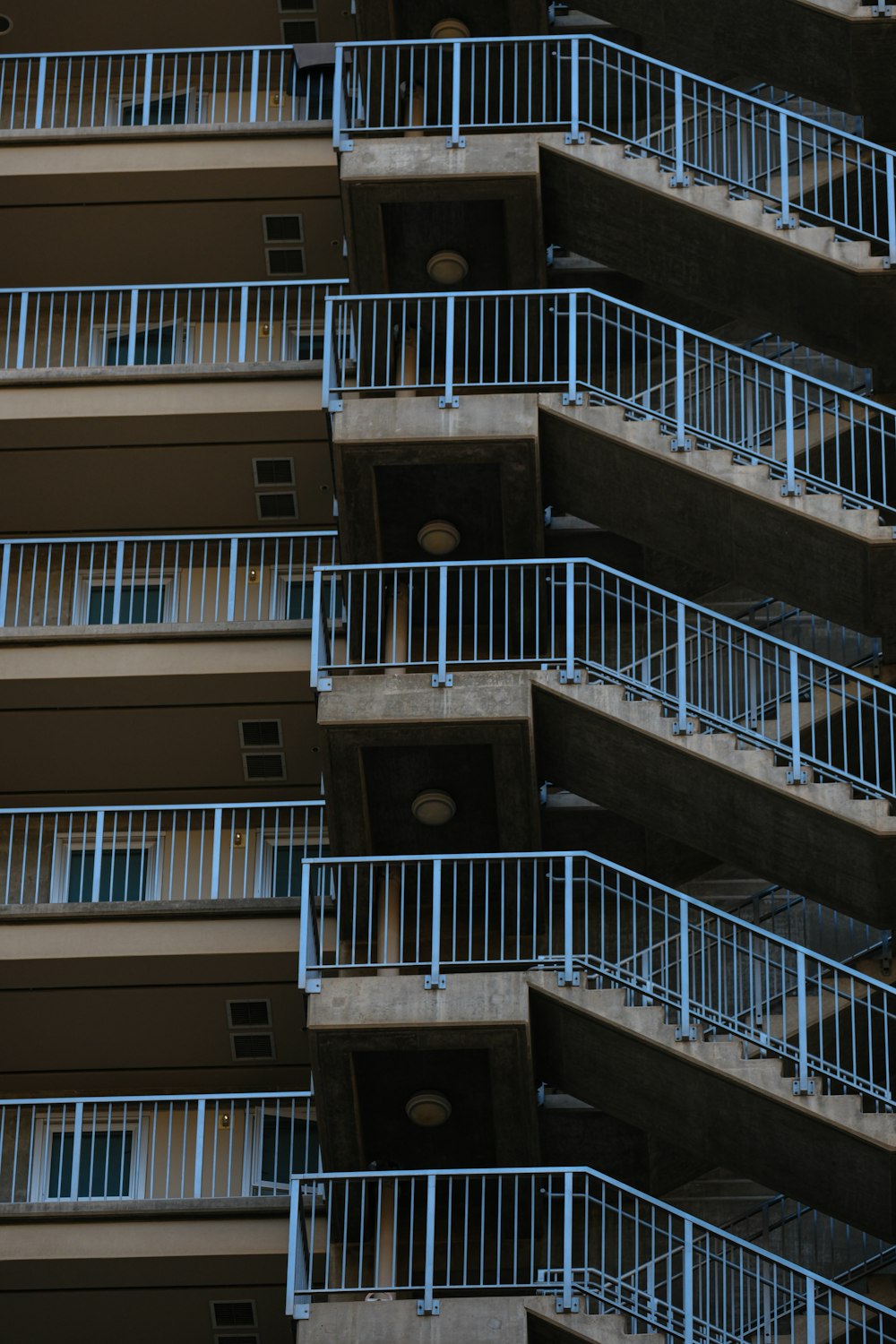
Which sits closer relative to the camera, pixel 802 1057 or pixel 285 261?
pixel 802 1057

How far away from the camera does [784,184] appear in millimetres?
26031

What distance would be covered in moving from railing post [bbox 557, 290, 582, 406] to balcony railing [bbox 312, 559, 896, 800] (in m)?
1.69

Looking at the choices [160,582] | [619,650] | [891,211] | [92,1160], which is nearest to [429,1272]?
[92,1160]

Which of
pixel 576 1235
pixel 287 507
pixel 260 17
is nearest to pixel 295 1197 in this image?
pixel 576 1235

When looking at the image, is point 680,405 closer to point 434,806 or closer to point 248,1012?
A: point 434,806

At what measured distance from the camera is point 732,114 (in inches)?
1069

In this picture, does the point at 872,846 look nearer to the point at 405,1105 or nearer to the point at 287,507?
the point at 405,1105

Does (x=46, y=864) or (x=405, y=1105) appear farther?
(x=46, y=864)

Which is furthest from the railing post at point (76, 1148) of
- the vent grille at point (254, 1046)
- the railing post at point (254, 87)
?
the railing post at point (254, 87)

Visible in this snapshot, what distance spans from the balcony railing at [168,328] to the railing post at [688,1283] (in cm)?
1335

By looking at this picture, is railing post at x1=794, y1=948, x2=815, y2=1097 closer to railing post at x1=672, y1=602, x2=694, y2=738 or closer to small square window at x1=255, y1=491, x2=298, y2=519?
railing post at x1=672, y1=602, x2=694, y2=738

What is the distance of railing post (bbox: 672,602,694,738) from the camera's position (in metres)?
22.8

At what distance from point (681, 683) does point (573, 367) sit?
3.84 metres

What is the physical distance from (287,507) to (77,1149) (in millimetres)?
8597
